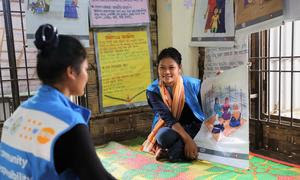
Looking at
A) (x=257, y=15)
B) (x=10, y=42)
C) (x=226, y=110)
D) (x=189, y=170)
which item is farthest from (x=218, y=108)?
(x=10, y=42)

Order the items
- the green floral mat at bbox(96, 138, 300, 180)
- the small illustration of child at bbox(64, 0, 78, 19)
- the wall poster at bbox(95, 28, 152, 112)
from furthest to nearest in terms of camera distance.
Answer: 1. the wall poster at bbox(95, 28, 152, 112)
2. the small illustration of child at bbox(64, 0, 78, 19)
3. the green floral mat at bbox(96, 138, 300, 180)

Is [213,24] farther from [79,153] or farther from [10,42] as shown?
[79,153]

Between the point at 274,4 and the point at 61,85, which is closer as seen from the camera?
the point at 61,85

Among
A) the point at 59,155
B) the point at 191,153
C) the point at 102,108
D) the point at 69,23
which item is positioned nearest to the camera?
the point at 59,155

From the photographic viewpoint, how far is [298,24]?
8.90 ft

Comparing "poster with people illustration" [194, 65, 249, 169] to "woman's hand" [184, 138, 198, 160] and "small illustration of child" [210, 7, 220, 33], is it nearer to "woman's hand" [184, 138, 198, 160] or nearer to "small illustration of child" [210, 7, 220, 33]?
"woman's hand" [184, 138, 198, 160]

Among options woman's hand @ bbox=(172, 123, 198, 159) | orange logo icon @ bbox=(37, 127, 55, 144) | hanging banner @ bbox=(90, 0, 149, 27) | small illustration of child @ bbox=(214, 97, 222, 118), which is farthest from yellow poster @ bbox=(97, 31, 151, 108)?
orange logo icon @ bbox=(37, 127, 55, 144)

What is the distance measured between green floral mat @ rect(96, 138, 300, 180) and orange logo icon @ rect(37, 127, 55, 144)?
3.93 feet

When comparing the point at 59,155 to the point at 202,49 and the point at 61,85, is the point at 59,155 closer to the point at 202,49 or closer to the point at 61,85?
the point at 61,85

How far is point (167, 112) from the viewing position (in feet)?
7.70

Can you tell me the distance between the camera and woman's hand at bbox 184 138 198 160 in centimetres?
224

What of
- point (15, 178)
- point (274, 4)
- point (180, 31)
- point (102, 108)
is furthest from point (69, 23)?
point (15, 178)

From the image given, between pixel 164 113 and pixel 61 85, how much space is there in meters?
1.44

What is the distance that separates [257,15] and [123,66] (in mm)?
1323
